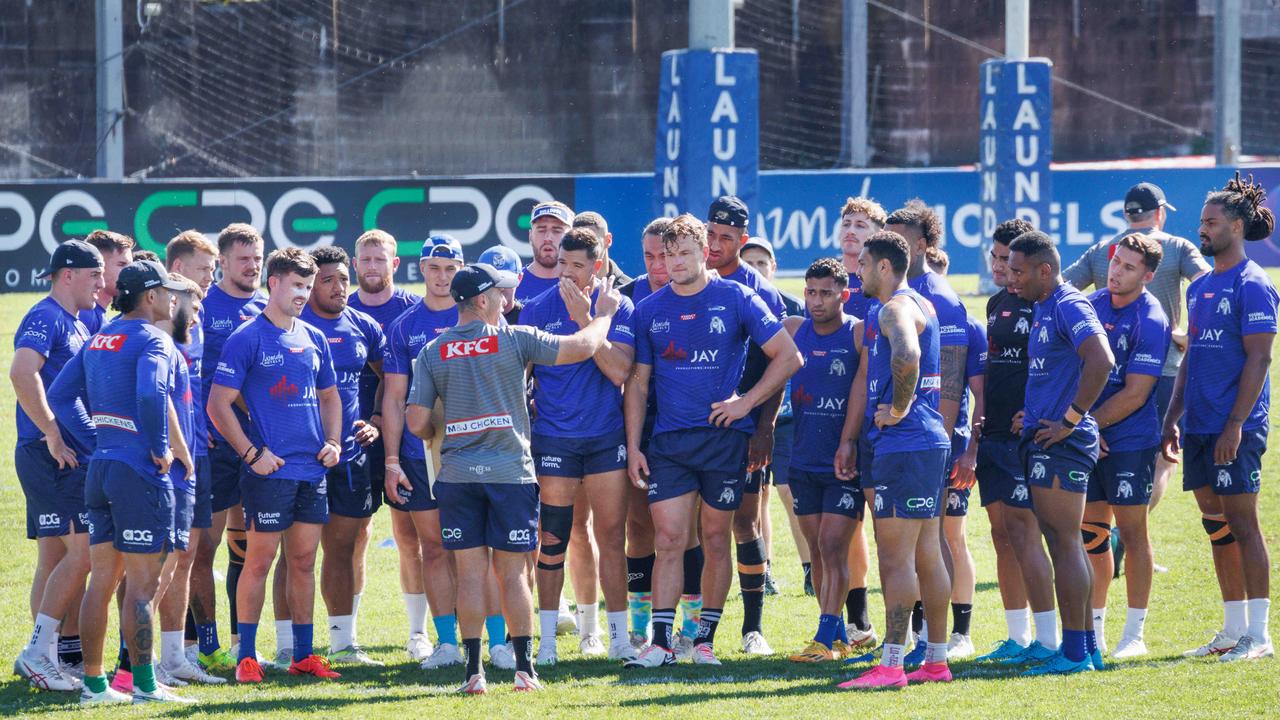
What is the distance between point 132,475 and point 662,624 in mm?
2619

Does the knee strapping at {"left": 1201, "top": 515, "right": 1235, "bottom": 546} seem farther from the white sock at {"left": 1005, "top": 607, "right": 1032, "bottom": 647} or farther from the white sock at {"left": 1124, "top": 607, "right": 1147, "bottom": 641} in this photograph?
the white sock at {"left": 1005, "top": 607, "right": 1032, "bottom": 647}

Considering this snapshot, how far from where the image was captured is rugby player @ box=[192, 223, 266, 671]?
7629 mm

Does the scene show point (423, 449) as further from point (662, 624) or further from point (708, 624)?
point (708, 624)

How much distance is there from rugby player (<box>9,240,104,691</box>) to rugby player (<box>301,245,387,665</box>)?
1.12 meters

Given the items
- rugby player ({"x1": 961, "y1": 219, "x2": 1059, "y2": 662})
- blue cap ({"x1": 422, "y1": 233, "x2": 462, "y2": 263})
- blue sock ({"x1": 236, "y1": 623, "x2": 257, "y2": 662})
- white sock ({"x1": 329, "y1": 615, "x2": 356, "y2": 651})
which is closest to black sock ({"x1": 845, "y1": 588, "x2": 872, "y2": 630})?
rugby player ({"x1": 961, "y1": 219, "x2": 1059, "y2": 662})

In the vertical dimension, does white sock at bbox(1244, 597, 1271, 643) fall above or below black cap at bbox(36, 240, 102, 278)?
below

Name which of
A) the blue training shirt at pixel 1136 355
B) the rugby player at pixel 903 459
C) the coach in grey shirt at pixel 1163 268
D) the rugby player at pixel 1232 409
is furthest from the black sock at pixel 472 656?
the coach in grey shirt at pixel 1163 268

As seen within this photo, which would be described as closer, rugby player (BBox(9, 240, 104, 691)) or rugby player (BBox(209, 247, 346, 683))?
rugby player (BBox(9, 240, 104, 691))

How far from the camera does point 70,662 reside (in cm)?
727

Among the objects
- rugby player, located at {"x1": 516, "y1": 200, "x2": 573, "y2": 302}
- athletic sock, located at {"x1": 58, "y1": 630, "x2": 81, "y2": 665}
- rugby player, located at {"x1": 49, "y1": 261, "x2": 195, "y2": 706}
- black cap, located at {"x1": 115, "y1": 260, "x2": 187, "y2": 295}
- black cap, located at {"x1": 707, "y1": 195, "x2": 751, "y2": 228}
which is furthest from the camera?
rugby player, located at {"x1": 516, "y1": 200, "x2": 573, "y2": 302}

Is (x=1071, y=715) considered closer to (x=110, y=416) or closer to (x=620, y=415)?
(x=620, y=415)

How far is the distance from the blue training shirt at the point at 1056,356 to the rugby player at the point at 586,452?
200cm

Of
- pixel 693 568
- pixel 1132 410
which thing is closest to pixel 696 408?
pixel 693 568

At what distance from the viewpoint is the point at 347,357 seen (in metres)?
7.72
